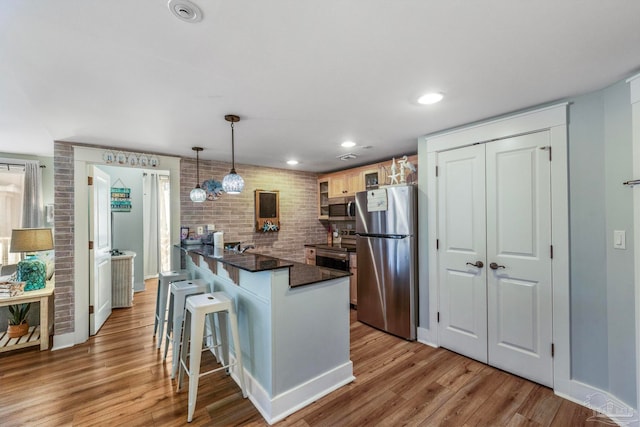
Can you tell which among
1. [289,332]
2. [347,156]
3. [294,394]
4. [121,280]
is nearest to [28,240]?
[121,280]

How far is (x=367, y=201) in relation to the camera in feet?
11.5

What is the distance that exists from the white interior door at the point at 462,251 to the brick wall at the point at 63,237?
13.4 ft

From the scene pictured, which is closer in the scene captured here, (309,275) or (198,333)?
(198,333)

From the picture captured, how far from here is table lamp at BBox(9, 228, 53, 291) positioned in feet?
9.94

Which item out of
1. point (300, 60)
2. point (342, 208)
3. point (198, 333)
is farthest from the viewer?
point (342, 208)

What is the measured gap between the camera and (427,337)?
3016 mm

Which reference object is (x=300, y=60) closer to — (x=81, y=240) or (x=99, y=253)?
(x=81, y=240)

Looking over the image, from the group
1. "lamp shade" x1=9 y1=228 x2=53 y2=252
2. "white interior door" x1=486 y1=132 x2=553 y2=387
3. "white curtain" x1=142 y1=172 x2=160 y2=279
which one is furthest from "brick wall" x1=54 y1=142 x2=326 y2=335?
"white interior door" x1=486 y1=132 x2=553 y2=387

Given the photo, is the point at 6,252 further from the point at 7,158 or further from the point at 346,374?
the point at 346,374

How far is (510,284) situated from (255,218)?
3.52 meters

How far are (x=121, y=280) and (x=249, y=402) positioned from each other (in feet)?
11.1

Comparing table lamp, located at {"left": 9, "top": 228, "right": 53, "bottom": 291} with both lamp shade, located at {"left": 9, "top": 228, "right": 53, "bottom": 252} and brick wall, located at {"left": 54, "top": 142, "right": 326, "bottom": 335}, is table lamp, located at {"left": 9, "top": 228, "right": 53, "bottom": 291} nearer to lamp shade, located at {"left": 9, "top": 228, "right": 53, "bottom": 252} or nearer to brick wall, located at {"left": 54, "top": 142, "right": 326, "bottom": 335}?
lamp shade, located at {"left": 9, "top": 228, "right": 53, "bottom": 252}

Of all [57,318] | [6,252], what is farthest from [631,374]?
[6,252]

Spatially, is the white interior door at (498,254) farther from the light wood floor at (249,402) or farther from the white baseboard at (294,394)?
the white baseboard at (294,394)
